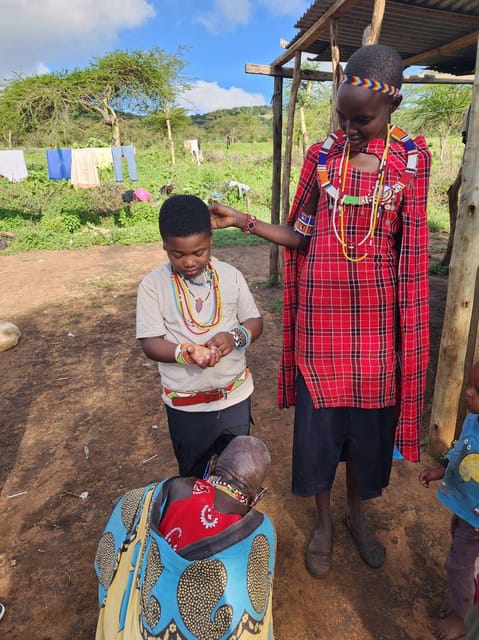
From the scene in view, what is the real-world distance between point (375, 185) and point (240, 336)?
2.56ft

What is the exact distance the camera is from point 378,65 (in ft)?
4.73

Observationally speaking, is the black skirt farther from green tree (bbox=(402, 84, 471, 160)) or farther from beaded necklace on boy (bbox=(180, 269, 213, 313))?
green tree (bbox=(402, 84, 471, 160))

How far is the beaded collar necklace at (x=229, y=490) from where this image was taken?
1.26m

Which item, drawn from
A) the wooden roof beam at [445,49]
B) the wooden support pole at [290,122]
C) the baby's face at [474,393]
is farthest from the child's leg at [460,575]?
the wooden support pole at [290,122]

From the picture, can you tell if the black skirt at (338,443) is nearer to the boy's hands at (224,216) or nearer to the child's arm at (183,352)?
the child's arm at (183,352)

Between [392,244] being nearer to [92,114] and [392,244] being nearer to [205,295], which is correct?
[205,295]

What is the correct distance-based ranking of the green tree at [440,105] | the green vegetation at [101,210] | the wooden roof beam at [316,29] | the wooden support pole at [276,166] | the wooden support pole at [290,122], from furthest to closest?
the green tree at [440,105] < the green vegetation at [101,210] < the wooden support pole at [276,166] < the wooden support pole at [290,122] < the wooden roof beam at [316,29]

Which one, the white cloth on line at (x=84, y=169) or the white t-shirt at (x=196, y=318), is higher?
the white cloth on line at (x=84, y=169)

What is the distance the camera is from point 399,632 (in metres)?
1.77

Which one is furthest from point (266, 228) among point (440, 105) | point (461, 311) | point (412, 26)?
point (440, 105)

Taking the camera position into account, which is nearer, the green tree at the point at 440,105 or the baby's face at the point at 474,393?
the baby's face at the point at 474,393

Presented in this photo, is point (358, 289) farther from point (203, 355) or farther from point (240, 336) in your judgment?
point (203, 355)

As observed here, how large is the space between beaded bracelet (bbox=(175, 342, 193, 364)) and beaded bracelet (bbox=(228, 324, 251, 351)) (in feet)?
0.66

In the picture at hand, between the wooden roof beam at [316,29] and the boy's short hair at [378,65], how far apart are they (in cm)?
268
